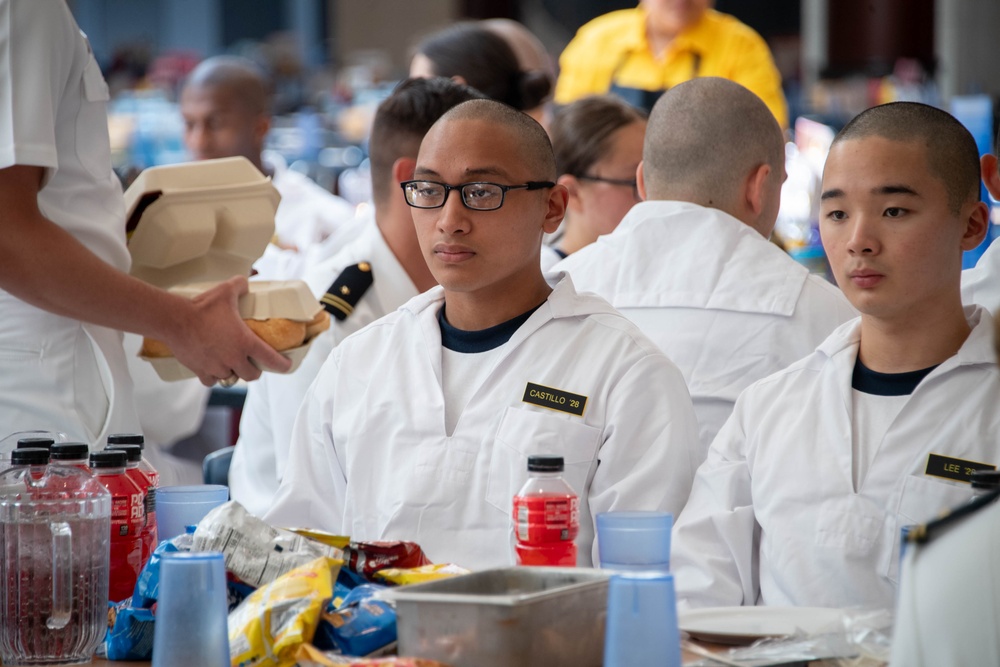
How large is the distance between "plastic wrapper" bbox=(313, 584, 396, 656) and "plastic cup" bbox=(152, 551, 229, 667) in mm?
122

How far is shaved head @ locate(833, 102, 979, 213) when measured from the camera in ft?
6.66

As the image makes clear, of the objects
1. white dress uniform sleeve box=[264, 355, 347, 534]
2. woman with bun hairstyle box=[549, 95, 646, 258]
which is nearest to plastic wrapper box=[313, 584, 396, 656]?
white dress uniform sleeve box=[264, 355, 347, 534]

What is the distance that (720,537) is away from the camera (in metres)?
2.03

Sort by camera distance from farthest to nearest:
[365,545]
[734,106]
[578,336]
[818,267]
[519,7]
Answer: [519,7] → [818,267] → [734,106] → [578,336] → [365,545]

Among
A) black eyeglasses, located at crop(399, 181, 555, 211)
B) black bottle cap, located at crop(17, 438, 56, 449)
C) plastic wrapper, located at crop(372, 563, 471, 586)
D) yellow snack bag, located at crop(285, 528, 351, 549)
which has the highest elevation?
black eyeglasses, located at crop(399, 181, 555, 211)

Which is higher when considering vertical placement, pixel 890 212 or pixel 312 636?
pixel 890 212

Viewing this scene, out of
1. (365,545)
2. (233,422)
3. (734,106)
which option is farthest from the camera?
(233,422)

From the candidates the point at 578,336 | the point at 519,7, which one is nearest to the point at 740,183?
the point at 578,336

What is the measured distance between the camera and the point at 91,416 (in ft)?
8.07

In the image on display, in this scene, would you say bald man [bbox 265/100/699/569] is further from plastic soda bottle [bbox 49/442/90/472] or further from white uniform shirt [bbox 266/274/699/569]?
plastic soda bottle [bbox 49/442/90/472]

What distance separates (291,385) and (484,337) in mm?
972

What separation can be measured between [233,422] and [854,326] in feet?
9.39

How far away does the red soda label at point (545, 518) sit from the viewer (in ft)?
5.57

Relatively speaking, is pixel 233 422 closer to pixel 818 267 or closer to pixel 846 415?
pixel 818 267
